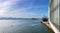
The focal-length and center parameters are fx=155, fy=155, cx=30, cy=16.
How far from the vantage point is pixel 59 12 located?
584 inches

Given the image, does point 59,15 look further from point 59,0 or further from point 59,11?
point 59,0

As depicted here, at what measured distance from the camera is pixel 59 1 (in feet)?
47.8

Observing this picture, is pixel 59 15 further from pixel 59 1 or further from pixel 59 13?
pixel 59 1

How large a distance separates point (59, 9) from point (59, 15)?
57 centimetres

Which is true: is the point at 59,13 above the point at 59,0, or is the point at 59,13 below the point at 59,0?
below

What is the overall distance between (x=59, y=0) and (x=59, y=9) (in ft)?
2.91

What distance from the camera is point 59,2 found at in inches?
573

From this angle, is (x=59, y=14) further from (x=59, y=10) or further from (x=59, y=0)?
(x=59, y=0)

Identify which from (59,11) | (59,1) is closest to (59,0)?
(59,1)

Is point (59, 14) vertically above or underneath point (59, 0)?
underneath

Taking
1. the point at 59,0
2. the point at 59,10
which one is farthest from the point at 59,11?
the point at 59,0

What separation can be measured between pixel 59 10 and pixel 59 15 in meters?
0.48

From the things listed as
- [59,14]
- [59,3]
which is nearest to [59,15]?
[59,14]

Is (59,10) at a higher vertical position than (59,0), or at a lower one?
lower
